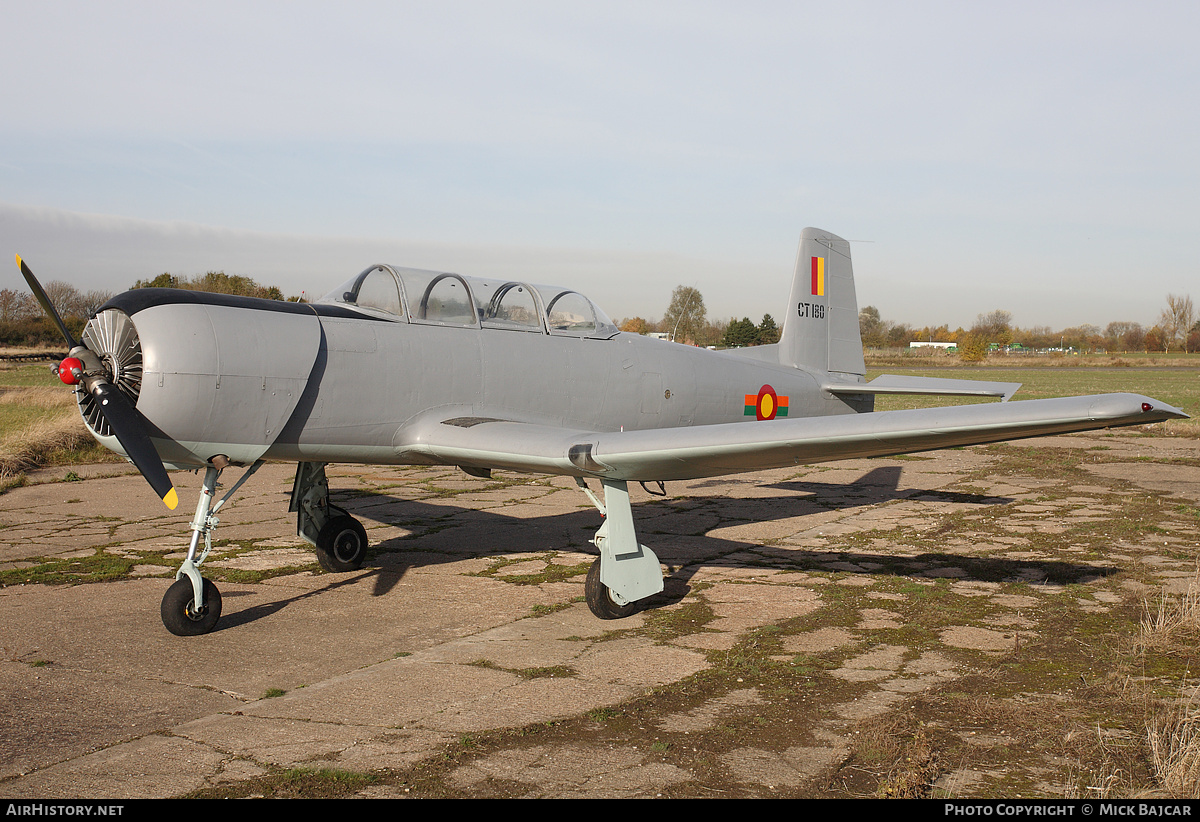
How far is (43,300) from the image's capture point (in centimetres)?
537

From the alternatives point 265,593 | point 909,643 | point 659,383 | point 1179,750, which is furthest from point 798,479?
point 1179,750

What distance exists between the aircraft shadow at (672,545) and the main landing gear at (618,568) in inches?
16.1

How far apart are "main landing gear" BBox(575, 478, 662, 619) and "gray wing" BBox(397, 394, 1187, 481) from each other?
252 millimetres

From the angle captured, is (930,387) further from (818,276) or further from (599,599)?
(599,599)

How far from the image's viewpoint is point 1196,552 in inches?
288

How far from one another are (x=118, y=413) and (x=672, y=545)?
491 cm

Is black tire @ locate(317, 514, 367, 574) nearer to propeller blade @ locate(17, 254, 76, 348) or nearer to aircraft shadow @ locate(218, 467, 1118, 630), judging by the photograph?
aircraft shadow @ locate(218, 467, 1118, 630)

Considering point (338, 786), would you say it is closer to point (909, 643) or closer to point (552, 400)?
point (909, 643)

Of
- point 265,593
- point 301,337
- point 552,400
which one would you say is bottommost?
point 265,593

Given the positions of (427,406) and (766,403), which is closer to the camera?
(427,406)

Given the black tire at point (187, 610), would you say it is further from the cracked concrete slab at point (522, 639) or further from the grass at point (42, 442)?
the grass at point (42, 442)

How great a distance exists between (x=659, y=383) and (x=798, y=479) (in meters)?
5.56

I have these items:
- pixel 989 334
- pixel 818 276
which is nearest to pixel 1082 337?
pixel 989 334

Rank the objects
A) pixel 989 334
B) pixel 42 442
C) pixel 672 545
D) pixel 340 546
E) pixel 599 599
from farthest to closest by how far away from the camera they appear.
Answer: pixel 989 334
pixel 42 442
pixel 672 545
pixel 340 546
pixel 599 599
